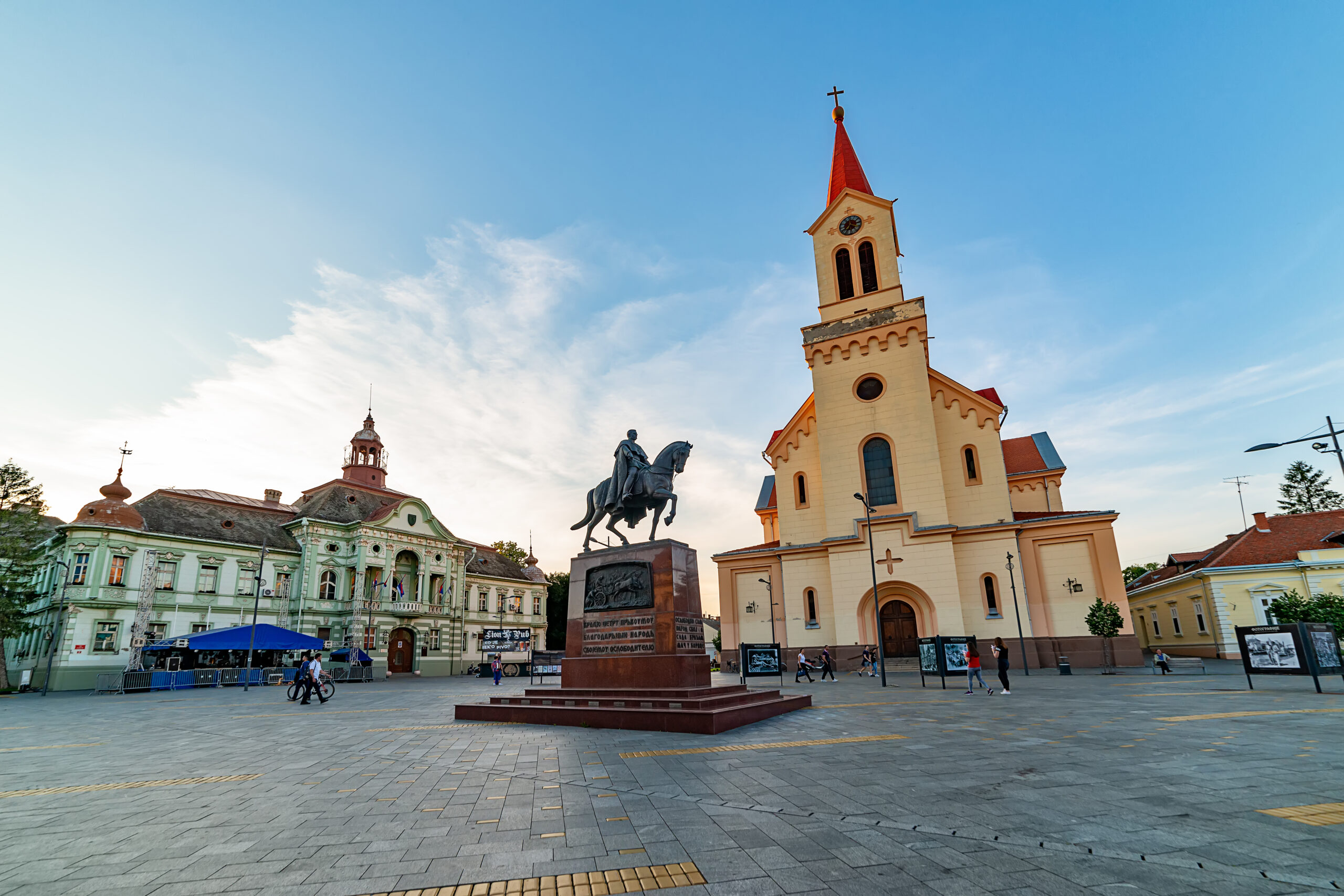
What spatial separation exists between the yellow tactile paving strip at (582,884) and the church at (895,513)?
24370mm

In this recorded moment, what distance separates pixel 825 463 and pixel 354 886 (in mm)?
32116

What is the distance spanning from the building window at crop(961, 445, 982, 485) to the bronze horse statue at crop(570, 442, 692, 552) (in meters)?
23.1

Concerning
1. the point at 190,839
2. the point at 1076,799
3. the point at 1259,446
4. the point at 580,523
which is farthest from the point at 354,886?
the point at 1259,446

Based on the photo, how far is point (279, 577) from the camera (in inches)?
1681

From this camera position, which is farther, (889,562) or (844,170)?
(844,170)

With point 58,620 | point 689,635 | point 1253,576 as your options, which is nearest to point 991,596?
point 1253,576

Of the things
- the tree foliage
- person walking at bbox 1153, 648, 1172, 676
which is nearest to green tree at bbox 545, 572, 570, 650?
the tree foliage

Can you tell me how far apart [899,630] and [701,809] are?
95.4 ft

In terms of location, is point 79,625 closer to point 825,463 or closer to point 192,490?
point 192,490

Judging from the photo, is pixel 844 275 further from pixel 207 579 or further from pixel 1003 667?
pixel 207 579

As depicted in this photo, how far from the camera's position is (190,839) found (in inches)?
211

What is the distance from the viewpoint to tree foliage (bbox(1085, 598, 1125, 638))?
28141 mm

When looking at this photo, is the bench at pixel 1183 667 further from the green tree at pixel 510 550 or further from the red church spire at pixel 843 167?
the green tree at pixel 510 550

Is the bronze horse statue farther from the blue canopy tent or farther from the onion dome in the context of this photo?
the onion dome
